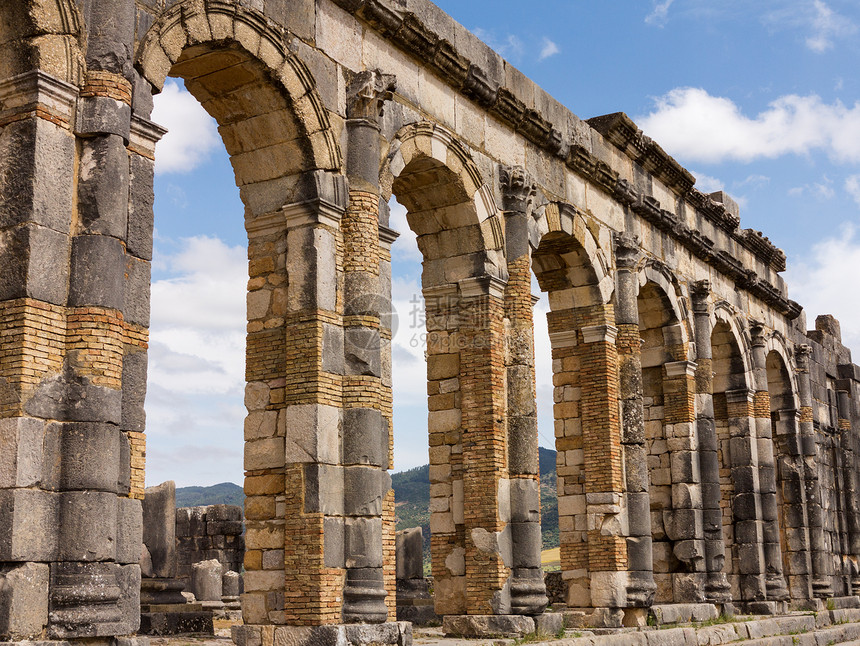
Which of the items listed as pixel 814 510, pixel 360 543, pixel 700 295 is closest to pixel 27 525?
pixel 360 543

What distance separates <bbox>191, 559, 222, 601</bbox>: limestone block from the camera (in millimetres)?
15906

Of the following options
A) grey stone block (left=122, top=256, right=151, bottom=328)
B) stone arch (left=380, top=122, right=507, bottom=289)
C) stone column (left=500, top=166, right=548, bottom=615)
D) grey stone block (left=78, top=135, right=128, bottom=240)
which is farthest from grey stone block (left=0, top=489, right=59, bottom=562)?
stone arch (left=380, top=122, right=507, bottom=289)

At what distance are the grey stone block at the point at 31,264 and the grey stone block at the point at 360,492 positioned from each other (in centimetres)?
350

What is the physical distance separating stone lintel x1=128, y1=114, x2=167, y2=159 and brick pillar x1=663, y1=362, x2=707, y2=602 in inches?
466

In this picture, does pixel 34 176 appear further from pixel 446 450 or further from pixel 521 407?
pixel 521 407

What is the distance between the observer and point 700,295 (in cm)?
1888

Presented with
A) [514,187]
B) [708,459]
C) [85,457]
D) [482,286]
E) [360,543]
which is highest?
[514,187]

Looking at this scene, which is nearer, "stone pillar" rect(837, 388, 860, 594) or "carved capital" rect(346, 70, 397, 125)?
"carved capital" rect(346, 70, 397, 125)

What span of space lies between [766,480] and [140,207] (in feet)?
53.1

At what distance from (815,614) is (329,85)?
14.3 m

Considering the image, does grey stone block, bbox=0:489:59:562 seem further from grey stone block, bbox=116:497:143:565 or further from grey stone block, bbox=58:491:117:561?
grey stone block, bbox=116:497:143:565

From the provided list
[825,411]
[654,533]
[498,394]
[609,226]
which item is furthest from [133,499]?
[825,411]

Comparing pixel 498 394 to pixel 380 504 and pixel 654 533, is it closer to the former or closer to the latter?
pixel 380 504

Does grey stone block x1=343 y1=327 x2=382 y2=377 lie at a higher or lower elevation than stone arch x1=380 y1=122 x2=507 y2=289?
lower
